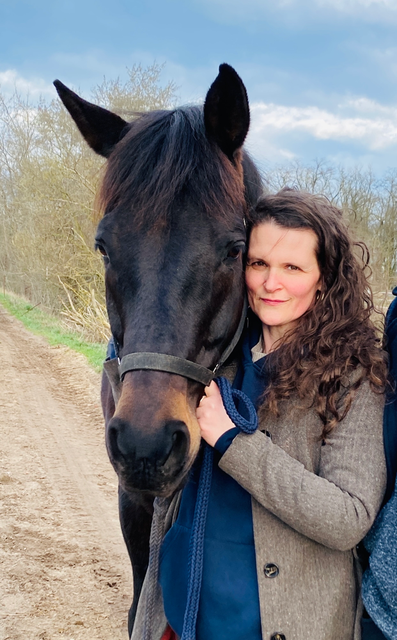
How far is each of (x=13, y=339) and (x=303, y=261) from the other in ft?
43.9

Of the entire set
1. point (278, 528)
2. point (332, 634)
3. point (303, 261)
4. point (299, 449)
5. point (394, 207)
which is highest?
point (394, 207)

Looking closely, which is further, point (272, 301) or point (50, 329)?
point (50, 329)

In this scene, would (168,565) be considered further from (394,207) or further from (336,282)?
(394,207)

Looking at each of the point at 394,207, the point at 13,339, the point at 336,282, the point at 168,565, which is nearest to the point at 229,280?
the point at 336,282

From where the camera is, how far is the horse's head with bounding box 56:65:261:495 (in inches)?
52.6

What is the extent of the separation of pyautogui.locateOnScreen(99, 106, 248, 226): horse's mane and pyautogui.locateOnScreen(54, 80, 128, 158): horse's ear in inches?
9.6

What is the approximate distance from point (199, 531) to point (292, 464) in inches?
14.4

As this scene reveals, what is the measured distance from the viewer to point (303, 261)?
169cm

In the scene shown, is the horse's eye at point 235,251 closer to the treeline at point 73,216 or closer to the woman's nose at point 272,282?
the woman's nose at point 272,282

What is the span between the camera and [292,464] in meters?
1.41

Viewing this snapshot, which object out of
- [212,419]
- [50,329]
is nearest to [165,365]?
[212,419]

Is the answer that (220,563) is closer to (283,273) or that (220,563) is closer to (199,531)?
(199,531)

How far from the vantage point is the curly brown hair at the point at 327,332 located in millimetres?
1534

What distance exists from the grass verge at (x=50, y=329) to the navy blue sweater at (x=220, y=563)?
8125 mm
